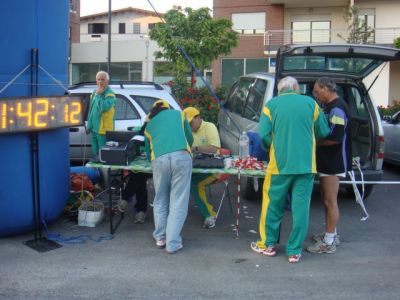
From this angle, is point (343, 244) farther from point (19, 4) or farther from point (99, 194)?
point (19, 4)

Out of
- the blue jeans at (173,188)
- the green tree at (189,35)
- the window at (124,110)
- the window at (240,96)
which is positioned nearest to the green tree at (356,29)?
the green tree at (189,35)

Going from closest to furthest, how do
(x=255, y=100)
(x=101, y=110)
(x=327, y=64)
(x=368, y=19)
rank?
(x=327, y=64), (x=101, y=110), (x=255, y=100), (x=368, y=19)

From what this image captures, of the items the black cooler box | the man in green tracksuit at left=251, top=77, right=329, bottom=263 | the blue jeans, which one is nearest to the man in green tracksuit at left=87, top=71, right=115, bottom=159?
the black cooler box

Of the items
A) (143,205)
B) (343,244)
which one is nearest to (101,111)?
(143,205)

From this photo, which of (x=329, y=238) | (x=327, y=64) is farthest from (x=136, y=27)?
(x=329, y=238)

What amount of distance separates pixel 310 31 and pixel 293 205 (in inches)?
956

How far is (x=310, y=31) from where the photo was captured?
27.8 m

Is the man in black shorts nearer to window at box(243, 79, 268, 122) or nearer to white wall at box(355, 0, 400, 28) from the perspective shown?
window at box(243, 79, 268, 122)

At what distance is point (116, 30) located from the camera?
52844 mm

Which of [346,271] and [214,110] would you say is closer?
[346,271]

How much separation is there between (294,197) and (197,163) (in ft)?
3.85

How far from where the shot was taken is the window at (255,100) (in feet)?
23.9

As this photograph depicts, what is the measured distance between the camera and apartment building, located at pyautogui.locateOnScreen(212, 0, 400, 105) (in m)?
27.0

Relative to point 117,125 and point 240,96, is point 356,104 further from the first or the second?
point 117,125
